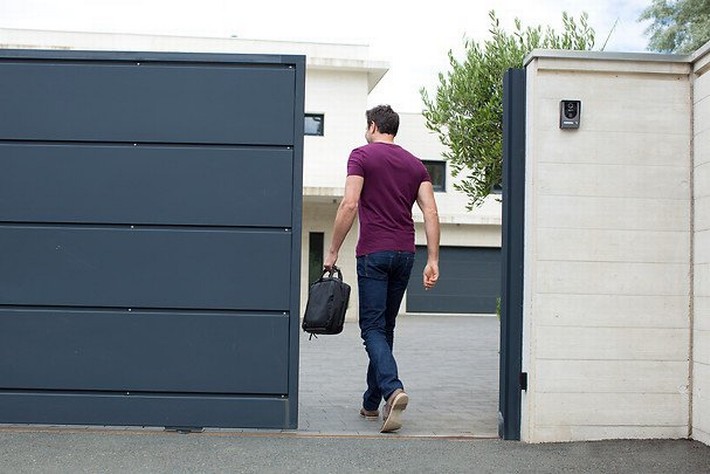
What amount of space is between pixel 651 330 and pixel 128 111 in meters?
3.40

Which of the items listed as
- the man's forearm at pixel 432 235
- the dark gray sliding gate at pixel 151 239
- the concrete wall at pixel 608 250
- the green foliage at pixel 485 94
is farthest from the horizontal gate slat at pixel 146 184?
the green foliage at pixel 485 94

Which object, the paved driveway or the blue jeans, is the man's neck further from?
the paved driveway

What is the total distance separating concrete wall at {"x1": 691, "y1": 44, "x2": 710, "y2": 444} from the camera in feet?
18.3

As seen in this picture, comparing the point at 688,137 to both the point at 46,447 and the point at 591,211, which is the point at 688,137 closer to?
the point at 591,211

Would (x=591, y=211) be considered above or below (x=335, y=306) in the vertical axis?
above

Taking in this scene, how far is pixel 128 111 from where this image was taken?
239 inches

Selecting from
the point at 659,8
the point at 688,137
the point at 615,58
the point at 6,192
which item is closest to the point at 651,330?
the point at 688,137

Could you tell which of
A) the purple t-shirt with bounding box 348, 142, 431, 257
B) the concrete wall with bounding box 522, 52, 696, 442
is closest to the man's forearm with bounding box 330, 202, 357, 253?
the purple t-shirt with bounding box 348, 142, 431, 257

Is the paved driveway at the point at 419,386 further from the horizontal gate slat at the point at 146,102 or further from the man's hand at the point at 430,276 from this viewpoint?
the horizontal gate slat at the point at 146,102

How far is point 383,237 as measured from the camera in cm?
614

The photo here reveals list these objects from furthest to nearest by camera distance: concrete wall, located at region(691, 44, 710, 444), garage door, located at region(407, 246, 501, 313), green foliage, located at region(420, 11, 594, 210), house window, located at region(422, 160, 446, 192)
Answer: garage door, located at region(407, 246, 501, 313) < house window, located at region(422, 160, 446, 192) < green foliage, located at region(420, 11, 594, 210) < concrete wall, located at region(691, 44, 710, 444)

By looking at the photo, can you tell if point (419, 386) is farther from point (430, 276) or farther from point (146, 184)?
point (146, 184)

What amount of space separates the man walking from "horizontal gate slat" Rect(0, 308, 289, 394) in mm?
579

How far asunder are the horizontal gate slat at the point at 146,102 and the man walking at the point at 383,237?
0.55m
